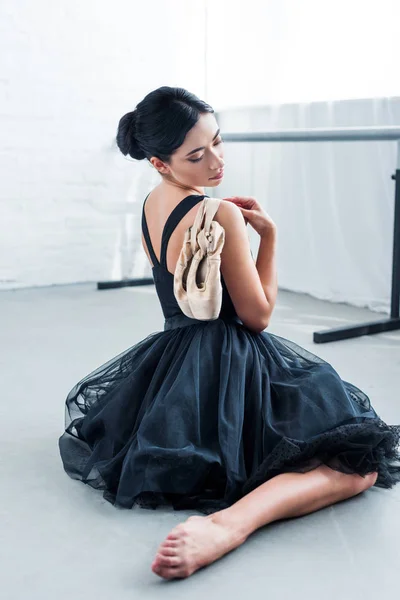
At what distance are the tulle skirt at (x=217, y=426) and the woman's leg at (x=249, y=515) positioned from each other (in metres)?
0.03

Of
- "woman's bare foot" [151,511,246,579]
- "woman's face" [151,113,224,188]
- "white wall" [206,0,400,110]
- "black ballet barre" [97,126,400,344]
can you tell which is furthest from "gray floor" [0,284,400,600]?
"white wall" [206,0,400,110]

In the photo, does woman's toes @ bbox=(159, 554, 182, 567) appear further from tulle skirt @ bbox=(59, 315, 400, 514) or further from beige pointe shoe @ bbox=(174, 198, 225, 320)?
beige pointe shoe @ bbox=(174, 198, 225, 320)

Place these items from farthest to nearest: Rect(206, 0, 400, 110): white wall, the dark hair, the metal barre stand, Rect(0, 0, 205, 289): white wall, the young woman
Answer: Rect(0, 0, 205, 289): white wall
Rect(206, 0, 400, 110): white wall
the metal barre stand
the dark hair
the young woman

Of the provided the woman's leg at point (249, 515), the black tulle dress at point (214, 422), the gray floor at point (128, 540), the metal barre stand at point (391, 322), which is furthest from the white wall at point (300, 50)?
the woman's leg at point (249, 515)

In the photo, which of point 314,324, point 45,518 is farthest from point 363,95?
point 45,518

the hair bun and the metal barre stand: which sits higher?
the hair bun

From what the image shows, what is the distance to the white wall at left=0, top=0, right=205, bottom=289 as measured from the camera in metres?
3.50

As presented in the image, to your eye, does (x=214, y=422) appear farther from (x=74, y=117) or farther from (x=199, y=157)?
(x=74, y=117)

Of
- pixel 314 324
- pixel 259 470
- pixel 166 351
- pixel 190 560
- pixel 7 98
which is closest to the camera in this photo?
pixel 190 560

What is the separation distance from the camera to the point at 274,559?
1233 mm

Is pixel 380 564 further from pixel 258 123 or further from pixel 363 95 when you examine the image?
pixel 258 123

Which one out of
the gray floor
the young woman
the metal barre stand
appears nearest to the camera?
the gray floor

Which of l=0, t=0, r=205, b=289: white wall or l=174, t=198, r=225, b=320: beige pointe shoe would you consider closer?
l=174, t=198, r=225, b=320: beige pointe shoe

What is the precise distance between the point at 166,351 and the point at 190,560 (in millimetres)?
468
